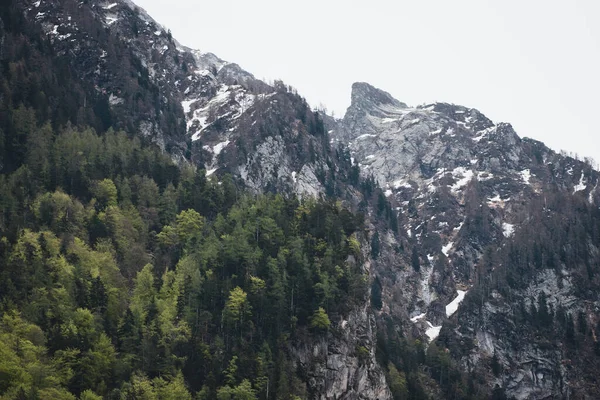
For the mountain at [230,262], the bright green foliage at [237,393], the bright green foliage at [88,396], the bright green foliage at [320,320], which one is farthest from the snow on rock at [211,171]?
the bright green foliage at [88,396]

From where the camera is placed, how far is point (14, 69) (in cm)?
14325

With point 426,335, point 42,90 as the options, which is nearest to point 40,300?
point 42,90

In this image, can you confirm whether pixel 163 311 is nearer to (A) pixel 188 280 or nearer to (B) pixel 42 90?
(A) pixel 188 280

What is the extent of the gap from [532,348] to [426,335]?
85.4 feet

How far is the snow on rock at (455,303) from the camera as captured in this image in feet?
579

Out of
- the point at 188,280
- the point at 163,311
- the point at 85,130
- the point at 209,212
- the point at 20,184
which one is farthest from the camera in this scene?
the point at 85,130

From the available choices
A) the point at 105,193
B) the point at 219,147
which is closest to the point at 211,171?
the point at 219,147

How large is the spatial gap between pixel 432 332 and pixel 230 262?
85.2 m

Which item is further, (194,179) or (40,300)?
(194,179)

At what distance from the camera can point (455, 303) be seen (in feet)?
593

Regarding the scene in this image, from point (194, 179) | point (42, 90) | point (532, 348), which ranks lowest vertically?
point (532, 348)

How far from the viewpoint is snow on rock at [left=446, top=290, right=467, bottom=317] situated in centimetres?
17657

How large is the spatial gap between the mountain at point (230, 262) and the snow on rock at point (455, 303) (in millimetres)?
545

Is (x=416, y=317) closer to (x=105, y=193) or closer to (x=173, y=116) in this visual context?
(x=173, y=116)
